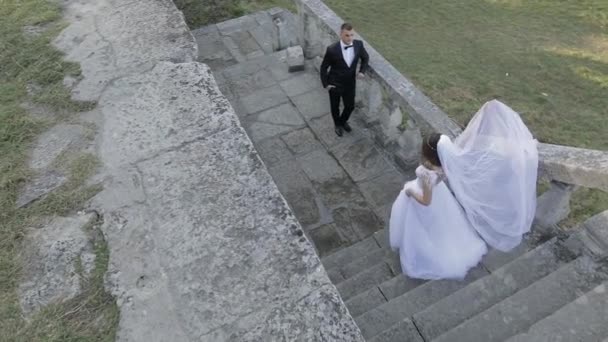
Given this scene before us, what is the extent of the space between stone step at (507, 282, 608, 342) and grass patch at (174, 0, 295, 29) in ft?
20.7

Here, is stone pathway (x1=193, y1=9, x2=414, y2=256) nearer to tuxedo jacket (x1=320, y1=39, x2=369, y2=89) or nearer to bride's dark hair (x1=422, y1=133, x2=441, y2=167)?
tuxedo jacket (x1=320, y1=39, x2=369, y2=89)

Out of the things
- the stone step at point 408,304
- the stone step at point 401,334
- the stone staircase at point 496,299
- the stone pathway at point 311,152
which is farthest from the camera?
the stone pathway at point 311,152

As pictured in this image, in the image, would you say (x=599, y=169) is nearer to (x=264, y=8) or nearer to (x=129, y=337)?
(x=129, y=337)

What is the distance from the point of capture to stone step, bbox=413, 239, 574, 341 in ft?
9.62

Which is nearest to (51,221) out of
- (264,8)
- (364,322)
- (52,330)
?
(52,330)

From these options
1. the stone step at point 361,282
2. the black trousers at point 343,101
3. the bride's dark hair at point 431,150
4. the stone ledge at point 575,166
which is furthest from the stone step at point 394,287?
the black trousers at point 343,101

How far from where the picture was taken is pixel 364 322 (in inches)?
121

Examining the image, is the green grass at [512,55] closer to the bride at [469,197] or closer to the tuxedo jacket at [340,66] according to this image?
the bride at [469,197]

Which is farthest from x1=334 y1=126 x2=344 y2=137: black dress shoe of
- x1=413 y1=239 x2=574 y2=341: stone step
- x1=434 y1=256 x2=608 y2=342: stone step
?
x1=434 y1=256 x2=608 y2=342: stone step

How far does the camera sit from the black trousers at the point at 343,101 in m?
4.57

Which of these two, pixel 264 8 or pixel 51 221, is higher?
pixel 51 221

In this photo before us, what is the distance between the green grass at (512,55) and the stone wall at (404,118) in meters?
1.29

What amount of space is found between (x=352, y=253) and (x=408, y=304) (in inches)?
33.4

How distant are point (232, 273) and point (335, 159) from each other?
2.57 m
